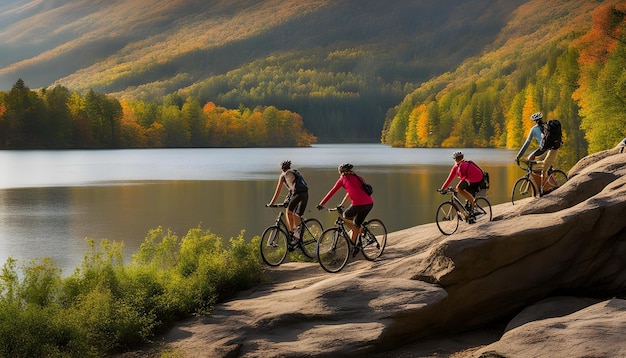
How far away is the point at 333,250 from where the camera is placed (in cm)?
1678

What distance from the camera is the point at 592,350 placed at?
10.4 meters

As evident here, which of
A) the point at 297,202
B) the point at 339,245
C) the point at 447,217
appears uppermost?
the point at 297,202

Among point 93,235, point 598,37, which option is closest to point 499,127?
point 598,37

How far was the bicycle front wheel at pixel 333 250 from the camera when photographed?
1664cm

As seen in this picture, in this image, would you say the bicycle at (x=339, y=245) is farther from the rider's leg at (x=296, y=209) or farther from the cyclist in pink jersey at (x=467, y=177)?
the cyclist in pink jersey at (x=467, y=177)

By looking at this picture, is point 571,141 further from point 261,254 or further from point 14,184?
point 261,254

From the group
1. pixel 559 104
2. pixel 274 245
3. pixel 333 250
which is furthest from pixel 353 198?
pixel 559 104

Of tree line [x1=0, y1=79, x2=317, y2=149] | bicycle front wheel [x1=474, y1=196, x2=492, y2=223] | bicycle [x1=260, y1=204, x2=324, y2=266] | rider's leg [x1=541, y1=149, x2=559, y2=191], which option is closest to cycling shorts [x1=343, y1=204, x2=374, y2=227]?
bicycle [x1=260, y1=204, x2=324, y2=266]

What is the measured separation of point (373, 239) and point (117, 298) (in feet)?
19.9

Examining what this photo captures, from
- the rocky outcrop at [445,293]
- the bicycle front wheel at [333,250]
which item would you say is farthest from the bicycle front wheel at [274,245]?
the rocky outcrop at [445,293]

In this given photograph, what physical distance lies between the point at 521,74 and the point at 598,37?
332 feet

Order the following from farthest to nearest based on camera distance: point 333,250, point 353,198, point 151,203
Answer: point 151,203 → point 333,250 → point 353,198

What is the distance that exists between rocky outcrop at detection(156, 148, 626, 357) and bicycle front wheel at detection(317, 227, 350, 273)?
1.41 metres

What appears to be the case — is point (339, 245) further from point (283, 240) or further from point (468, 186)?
point (468, 186)
